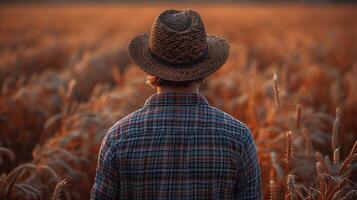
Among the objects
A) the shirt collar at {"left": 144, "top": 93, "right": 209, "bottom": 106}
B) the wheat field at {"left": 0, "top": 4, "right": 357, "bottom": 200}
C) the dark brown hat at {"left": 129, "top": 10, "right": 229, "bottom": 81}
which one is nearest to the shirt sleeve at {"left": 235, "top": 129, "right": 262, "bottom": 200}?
the wheat field at {"left": 0, "top": 4, "right": 357, "bottom": 200}

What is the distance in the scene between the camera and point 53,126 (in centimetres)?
416

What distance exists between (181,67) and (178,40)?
0.41 ft

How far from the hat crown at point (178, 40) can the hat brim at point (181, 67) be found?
3 centimetres

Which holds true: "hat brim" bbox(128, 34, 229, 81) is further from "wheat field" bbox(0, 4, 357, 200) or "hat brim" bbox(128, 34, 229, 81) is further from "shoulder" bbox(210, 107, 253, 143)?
"wheat field" bbox(0, 4, 357, 200)

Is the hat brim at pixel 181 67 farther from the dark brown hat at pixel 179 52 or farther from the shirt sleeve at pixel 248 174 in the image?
the shirt sleeve at pixel 248 174

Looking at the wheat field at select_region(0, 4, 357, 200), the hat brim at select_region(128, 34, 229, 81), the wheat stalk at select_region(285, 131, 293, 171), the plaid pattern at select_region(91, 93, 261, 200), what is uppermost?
the hat brim at select_region(128, 34, 229, 81)

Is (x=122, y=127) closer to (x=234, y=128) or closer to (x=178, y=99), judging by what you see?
(x=178, y=99)

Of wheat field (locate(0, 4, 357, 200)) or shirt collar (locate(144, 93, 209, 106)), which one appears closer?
shirt collar (locate(144, 93, 209, 106))

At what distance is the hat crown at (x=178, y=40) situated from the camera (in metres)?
1.92

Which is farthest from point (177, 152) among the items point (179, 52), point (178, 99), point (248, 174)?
point (179, 52)

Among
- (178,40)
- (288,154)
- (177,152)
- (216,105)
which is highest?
(178,40)

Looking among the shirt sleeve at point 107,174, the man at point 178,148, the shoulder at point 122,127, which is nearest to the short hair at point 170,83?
the man at point 178,148

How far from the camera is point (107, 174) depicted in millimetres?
1866

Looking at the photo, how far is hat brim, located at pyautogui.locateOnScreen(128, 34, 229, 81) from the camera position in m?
1.85
